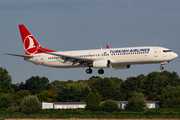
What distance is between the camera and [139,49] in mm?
69312

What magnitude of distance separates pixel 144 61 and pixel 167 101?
185 feet

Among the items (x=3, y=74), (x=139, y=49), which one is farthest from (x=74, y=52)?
(x=3, y=74)

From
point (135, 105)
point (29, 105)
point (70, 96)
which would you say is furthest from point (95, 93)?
point (29, 105)

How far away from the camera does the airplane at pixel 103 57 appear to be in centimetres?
6850

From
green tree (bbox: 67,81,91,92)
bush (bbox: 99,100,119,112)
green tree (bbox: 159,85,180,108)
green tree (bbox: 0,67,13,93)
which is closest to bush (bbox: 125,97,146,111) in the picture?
bush (bbox: 99,100,119,112)

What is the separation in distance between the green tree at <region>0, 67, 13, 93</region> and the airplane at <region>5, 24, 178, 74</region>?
3509 inches

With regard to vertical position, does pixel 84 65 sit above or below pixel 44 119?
above

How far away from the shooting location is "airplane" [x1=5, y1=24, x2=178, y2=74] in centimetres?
6850

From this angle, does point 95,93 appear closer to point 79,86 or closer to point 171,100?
point 79,86

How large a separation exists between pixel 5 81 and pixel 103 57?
359 ft

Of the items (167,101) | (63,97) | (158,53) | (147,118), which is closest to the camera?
(158,53)

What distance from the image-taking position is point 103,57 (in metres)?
72.4

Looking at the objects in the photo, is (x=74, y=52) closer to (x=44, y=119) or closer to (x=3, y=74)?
(x=44, y=119)

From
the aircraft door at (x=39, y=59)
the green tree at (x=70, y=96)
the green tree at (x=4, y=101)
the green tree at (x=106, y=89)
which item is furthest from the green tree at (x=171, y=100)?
the aircraft door at (x=39, y=59)
